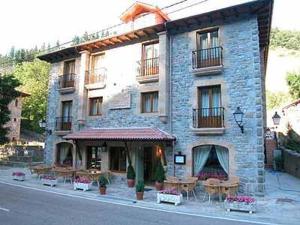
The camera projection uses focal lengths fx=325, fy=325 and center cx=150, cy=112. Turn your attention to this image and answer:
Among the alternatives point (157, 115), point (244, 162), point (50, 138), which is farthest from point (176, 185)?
point (50, 138)

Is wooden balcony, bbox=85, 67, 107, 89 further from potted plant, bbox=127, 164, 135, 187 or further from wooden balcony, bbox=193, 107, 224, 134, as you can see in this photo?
wooden balcony, bbox=193, 107, 224, 134

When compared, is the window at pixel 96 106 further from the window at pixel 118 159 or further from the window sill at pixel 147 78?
the window sill at pixel 147 78

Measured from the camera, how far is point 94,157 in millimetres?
20641

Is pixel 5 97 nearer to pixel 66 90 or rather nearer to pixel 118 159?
pixel 66 90

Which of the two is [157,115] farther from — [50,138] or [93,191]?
[50,138]

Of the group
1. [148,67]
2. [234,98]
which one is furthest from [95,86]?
[234,98]

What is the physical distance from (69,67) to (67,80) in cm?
105

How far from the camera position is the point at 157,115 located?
18.0 metres

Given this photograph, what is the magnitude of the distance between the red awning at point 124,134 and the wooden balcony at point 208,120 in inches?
60.1

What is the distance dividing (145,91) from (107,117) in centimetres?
327

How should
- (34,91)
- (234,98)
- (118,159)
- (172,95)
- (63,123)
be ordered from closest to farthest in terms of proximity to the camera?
(234,98), (172,95), (118,159), (63,123), (34,91)

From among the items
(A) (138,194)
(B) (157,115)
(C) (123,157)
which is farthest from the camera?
(C) (123,157)

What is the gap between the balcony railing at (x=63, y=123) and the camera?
22286mm

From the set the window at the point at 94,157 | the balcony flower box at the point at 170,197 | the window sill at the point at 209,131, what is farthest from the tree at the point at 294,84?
the balcony flower box at the point at 170,197
